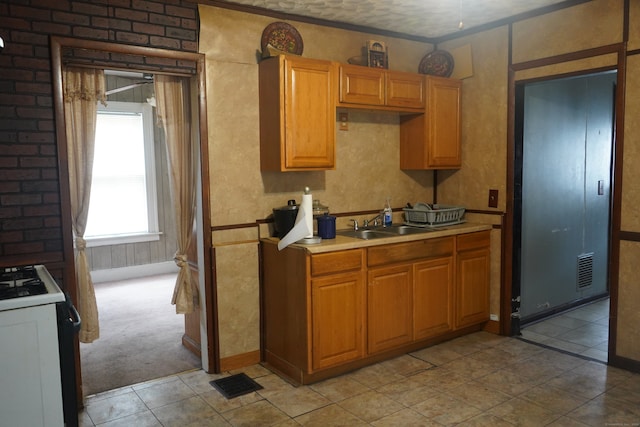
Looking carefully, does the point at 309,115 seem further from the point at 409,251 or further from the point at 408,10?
the point at 409,251

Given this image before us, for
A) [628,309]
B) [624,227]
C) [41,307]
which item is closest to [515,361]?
[628,309]

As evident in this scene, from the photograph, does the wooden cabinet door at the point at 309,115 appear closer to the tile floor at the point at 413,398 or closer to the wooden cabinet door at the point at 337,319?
the wooden cabinet door at the point at 337,319

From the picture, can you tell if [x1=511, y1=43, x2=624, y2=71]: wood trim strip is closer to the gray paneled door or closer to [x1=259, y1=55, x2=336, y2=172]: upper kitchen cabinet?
the gray paneled door

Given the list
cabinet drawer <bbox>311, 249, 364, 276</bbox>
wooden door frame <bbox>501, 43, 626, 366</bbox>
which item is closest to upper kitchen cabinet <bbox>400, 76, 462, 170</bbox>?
wooden door frame <bbox>501, 43, 626, 366</bbox>

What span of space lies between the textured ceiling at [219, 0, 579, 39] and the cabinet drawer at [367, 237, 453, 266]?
5.80ft

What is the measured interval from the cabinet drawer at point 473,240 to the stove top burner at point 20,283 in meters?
3.02

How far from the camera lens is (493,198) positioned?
168 inches

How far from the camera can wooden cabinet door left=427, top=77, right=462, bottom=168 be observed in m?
4.25

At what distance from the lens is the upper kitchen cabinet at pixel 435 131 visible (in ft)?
13.9

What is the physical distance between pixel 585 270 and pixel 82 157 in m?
4.79

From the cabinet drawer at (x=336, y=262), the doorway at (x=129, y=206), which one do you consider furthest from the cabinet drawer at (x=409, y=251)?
the doorway at (x=129, y=206)

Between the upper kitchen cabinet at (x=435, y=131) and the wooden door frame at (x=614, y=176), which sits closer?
the wooden door frame at (x=614, y=176)

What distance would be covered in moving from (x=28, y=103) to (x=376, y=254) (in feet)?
7.86

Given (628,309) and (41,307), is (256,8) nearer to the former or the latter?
(41,307)
